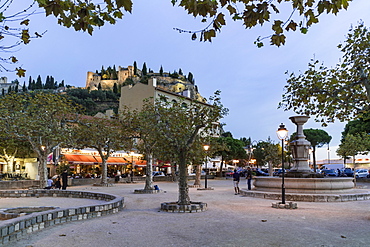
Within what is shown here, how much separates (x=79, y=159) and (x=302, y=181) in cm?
2546

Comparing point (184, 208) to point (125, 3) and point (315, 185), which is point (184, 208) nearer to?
point (125, 3)

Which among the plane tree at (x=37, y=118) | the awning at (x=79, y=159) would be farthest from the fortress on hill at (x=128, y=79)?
the plane tree at (x=37, y=118)

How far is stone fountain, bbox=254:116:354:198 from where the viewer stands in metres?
16.6

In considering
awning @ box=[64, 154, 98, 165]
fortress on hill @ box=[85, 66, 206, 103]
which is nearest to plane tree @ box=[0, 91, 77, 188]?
awning @ box=[64, 154, 98, 165]

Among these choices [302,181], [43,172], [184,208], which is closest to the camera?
[184,208]

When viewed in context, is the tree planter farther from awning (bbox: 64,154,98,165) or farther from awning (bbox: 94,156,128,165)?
awning (bbox: 94,156,128,165)

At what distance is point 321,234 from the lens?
23.6 feet

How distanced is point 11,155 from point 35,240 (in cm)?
3374

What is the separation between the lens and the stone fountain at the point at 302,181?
16.6 meters

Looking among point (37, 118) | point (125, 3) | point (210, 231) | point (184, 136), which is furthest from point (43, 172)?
point (125, 3)

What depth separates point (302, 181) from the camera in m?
16.8

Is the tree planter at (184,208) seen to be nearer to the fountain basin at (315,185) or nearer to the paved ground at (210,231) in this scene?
the paved ground at (210,231)

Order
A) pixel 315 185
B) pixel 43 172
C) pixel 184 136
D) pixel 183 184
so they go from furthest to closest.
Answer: pixel 43 172 < pixel 315 185 < pixel 184 136 < pixel 183 184

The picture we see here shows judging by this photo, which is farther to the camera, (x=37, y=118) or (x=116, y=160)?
(x=116, y=160)
